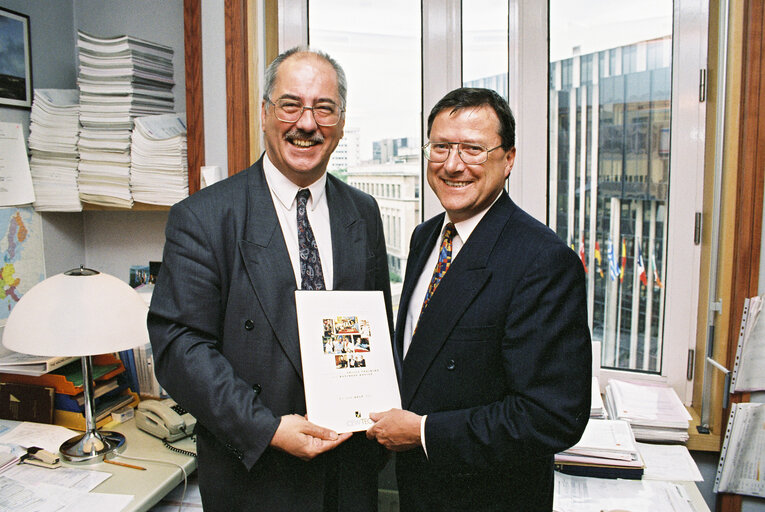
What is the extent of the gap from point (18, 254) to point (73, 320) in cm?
85

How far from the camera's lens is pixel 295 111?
1353 mm

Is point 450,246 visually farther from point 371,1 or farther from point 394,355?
point 371,1

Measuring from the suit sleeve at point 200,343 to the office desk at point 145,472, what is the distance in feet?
1.37

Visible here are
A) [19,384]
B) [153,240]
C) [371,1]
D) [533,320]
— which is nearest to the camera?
[533,320]

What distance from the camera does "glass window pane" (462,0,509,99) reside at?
2.18 meters

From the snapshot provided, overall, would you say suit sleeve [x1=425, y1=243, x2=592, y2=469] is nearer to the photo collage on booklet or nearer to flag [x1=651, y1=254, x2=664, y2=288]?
the photo collage on booklet

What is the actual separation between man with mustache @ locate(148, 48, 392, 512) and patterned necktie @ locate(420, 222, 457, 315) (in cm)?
20

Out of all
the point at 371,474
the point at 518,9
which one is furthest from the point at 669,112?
the point at 371,474

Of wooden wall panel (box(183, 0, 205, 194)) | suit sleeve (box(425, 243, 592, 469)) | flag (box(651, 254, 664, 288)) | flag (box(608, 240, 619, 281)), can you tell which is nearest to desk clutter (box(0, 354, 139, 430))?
wooden wall panel (box(183, 0, 205, 194))

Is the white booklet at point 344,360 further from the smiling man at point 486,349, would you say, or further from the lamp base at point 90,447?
the lamp base at point 90,447

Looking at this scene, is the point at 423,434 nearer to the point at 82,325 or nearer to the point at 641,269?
the point at 82,325

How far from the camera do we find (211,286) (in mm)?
1263

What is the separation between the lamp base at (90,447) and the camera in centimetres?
168

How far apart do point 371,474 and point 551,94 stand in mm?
1585
